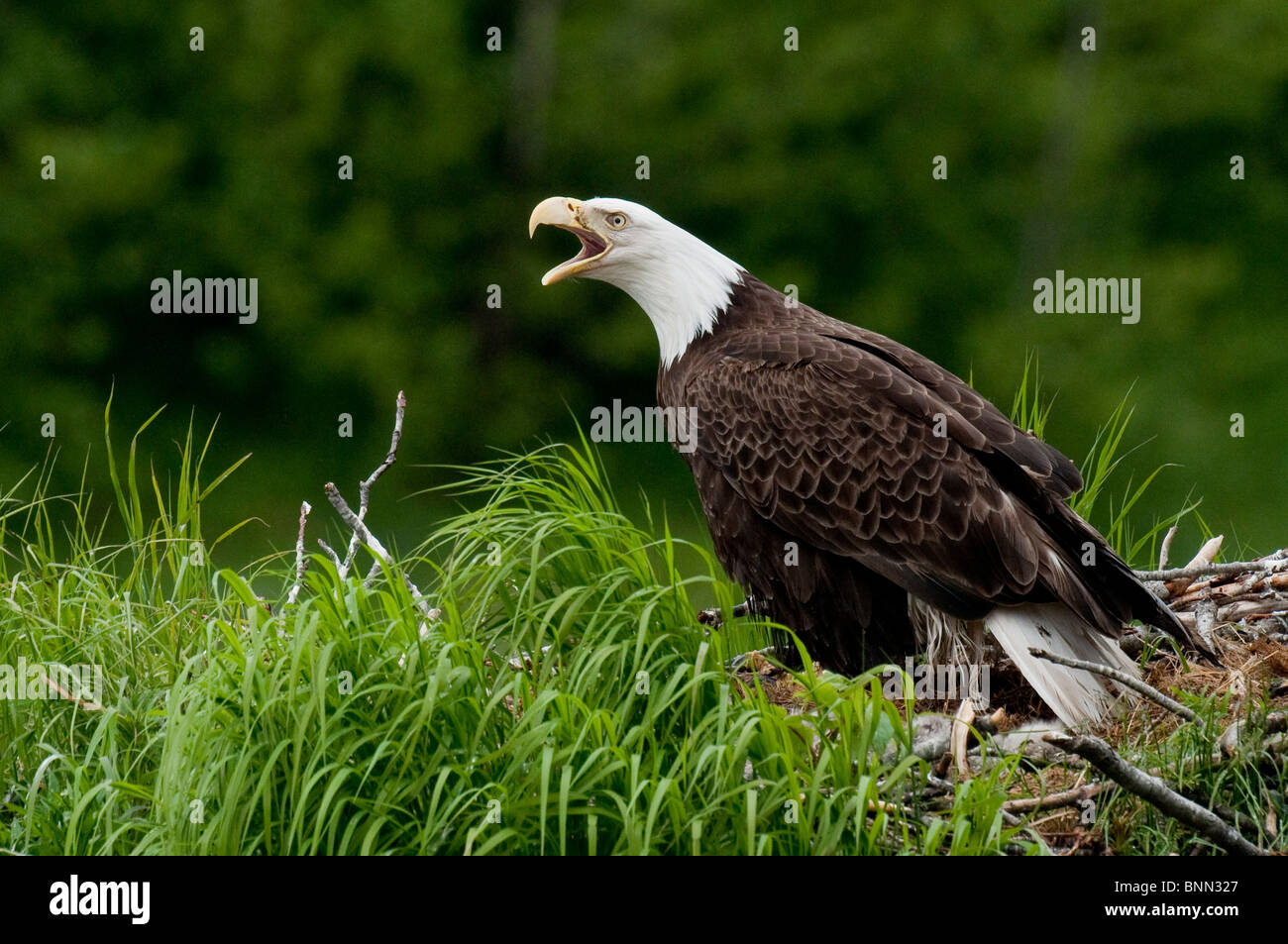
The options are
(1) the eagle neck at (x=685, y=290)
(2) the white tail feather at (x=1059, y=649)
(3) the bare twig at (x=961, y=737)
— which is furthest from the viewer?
(1) the eagle neck at (x=685, y=290)

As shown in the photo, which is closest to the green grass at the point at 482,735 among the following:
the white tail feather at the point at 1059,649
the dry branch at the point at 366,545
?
the dry branch at the point at 366,545

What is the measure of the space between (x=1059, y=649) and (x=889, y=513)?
719mm

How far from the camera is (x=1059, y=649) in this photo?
5.22m

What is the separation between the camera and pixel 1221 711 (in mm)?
4656

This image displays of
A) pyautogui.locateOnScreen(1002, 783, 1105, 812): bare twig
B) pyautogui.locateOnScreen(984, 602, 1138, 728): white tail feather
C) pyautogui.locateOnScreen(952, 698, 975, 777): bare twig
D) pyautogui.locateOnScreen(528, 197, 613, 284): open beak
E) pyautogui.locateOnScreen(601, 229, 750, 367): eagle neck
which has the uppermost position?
pyautogui.locateOnScreen(528, 197, 613, 284): open beak

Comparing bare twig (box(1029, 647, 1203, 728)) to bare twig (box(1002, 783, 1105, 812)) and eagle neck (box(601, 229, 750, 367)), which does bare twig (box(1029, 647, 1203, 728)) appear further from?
eagle neck (box(601, 229, 750, 367))

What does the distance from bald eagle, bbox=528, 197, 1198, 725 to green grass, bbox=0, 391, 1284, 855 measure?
0.69 meters

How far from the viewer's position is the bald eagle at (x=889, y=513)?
A: 520cm

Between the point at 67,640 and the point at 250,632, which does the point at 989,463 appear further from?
the point at 67,640

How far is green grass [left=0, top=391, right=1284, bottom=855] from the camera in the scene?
3.85 meters

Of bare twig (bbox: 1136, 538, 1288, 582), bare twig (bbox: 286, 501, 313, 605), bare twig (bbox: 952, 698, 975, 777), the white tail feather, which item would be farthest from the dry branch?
bare twig (bbox: 1136, 538, 1288, 582)

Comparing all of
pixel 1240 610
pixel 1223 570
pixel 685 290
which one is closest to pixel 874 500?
pixel 685 290

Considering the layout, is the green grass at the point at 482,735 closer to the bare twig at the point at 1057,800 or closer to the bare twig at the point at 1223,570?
the bare twig at the point at 1057,800

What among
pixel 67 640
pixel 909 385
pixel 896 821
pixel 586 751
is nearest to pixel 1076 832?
pixel 896 821
